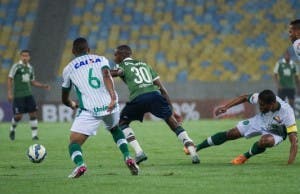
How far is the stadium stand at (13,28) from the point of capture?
1458 inches

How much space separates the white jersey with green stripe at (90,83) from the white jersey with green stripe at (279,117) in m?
2.68

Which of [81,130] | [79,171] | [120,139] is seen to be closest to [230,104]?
[120,139]

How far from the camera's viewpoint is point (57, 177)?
1141cm

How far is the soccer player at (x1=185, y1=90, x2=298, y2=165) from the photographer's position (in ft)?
41.7

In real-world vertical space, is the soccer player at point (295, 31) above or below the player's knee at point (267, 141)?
above

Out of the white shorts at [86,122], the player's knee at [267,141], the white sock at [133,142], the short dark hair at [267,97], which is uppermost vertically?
the white shorts at [86,122]

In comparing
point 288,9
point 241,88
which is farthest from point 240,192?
point 288,9

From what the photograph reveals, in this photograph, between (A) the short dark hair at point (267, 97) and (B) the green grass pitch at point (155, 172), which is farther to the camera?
(A) the short dark hair at point (267, 97)

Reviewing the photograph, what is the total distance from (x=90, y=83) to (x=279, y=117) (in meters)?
3.24

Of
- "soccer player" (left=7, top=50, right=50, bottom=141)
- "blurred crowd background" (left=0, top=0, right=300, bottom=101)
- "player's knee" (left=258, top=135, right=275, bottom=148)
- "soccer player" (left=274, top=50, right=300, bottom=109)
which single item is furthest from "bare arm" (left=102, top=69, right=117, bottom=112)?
"blurred crowd background" (left=0, top=0, right=300, bottom=101)

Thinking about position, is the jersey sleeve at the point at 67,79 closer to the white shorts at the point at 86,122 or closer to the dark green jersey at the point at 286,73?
the white shorts at the point at 86,122

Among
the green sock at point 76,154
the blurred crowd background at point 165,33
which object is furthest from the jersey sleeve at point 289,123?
the blurred crowd background at point 165,33

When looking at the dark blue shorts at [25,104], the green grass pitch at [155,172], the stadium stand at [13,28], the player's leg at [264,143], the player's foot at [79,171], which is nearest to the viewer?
the green grass pitch at [155,172]

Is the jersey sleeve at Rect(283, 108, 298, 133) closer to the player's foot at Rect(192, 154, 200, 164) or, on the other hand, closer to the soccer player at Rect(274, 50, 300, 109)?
the player's foot at Rect(192, 154, 200, 164)
